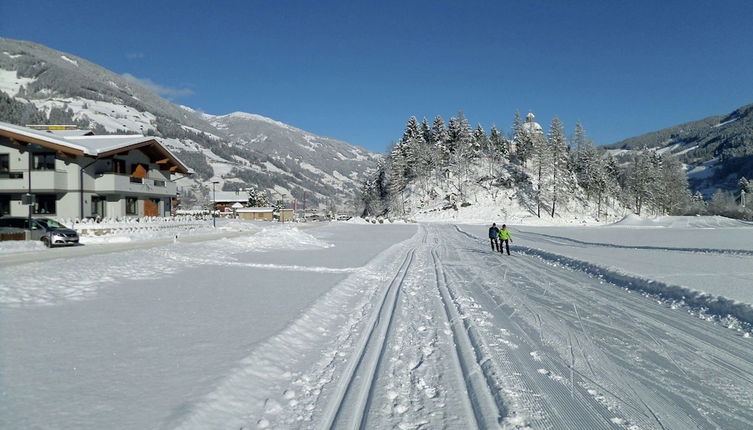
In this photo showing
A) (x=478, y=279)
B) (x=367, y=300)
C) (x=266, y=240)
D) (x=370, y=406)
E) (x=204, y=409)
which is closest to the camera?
(x=204, y=409)

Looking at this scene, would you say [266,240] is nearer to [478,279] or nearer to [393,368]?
[478,279]

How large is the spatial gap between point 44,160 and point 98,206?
16.8ft

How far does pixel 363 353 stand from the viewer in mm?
5855

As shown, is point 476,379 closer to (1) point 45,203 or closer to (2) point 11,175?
(1) point 45,203

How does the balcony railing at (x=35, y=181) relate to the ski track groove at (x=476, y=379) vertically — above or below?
above

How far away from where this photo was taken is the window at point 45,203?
30.4 m

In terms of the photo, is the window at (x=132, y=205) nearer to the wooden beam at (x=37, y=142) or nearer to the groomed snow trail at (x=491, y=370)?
the wooden beam at (x=37, y=142)

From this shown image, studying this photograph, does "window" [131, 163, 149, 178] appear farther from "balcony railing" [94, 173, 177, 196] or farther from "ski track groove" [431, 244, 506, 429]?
"ski track groove" [431, 244, 506, 429]

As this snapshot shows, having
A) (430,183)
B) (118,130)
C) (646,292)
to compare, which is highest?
(118,130)

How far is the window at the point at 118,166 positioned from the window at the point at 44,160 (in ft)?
15.6

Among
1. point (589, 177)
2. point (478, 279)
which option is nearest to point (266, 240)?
point (478, 279)

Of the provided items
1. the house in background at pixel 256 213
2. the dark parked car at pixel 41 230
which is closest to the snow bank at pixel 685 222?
the dark parked car at pixel 41 230

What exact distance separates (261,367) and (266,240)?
65.0 ft

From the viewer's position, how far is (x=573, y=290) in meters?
11.1
